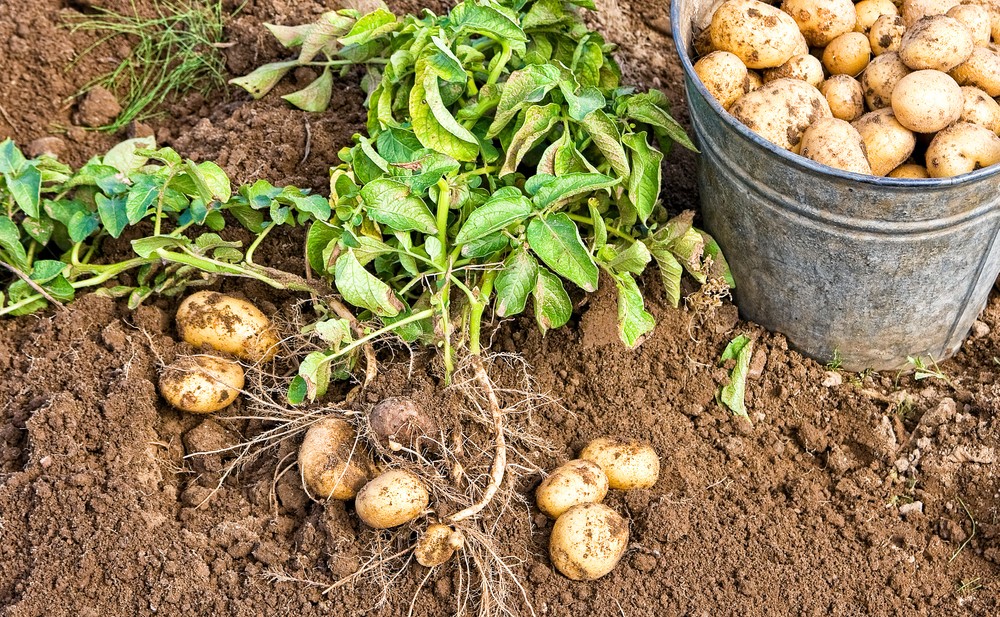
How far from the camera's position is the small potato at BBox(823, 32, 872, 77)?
239 centimetres

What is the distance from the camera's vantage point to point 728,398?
8.07 feet

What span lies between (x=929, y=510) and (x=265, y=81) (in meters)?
2.25

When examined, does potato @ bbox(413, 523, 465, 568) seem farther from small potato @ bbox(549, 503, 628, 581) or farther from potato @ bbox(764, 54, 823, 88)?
potato @ bbox(764, 54, 823, 88)

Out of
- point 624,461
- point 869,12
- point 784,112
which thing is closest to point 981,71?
point 869,12

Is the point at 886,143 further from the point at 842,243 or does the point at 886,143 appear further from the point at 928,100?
the point at 842,243

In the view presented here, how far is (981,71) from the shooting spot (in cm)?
223

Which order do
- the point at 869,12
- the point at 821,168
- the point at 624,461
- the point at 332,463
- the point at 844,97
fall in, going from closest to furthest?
the point at 821,168
the point at 332,463
the point at 624,461
the point at 844,97
the point at 869,12

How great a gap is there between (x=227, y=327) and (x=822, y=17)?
5.66 ft

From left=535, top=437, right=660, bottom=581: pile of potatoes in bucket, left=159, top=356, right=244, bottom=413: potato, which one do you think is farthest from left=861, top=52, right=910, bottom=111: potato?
left=159, top=356, right=244, bottom=413: potato

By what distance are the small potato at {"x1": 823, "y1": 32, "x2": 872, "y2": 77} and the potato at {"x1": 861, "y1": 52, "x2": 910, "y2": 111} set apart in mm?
65

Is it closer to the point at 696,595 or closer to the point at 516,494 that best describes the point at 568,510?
the point at 516,494

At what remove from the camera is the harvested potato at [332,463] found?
A: 6.87 ft

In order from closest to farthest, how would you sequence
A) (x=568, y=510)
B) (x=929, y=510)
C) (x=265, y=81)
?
(x=568, y=510), (x=929, y=510), (x=265, y=81)

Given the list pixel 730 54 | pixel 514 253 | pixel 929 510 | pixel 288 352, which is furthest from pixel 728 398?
pixel 288 352
